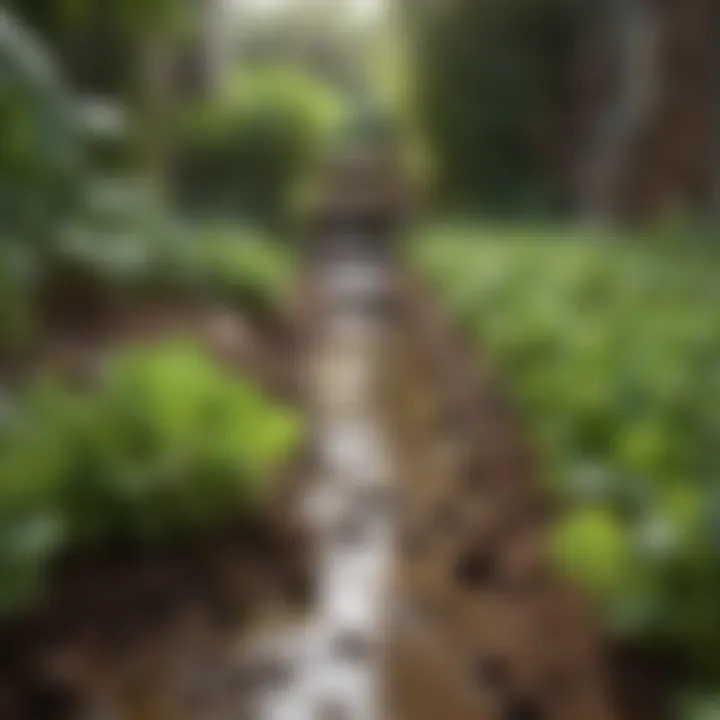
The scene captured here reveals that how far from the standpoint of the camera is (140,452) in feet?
9.54

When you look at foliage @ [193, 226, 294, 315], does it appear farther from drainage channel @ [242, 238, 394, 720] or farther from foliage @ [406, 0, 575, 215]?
foliage @ [406, 0, 575, 215]

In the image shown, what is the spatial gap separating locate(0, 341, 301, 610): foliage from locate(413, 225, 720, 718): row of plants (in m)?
0.80

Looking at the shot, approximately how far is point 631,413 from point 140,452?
1.18m

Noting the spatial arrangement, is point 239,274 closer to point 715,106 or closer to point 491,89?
point 715,106

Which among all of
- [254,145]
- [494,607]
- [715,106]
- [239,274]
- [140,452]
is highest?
[254,145]

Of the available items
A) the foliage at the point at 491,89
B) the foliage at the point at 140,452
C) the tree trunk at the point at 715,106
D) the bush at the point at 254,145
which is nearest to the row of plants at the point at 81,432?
the foliage at the point at 140,452

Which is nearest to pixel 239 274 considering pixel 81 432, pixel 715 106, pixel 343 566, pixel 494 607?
pixel 715 106

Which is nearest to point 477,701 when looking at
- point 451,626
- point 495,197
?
point 451,626

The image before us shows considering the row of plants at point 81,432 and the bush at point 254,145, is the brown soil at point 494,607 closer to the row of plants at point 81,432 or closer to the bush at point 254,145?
the row of plants at point 81,432

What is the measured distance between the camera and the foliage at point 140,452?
8.72ft

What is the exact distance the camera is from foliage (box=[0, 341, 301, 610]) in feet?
8.72

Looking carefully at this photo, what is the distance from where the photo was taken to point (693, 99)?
8.57 meters

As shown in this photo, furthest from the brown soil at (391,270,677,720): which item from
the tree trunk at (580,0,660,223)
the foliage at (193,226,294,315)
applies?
the tree trunk at (580,0,660,223)

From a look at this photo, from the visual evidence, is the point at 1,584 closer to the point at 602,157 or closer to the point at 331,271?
the point at 602,157
